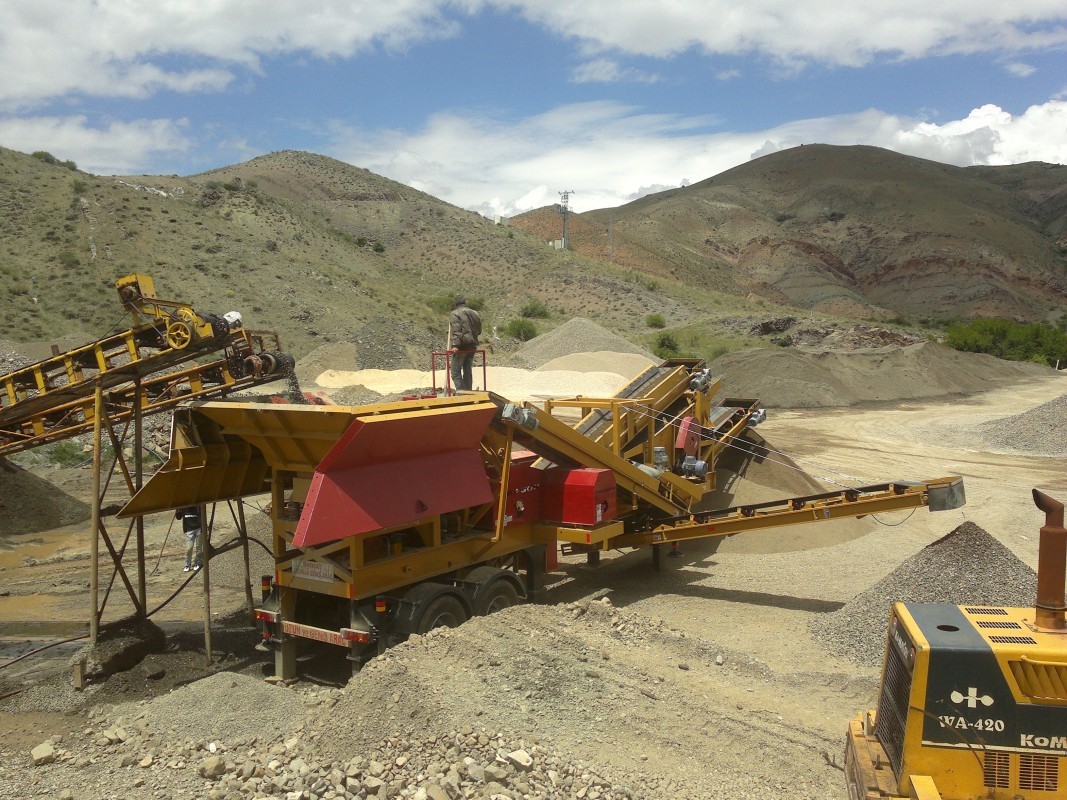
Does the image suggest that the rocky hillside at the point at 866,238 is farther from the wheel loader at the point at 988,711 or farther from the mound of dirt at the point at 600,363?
the wheel loader at the point at 988,711

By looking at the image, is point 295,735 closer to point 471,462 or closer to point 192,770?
point 192,770

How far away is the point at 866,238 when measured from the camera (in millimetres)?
95125

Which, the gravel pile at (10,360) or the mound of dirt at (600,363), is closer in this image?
the gravel pile at (10,360)

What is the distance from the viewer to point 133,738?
6.29 metres

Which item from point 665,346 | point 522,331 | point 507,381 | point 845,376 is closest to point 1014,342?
point 845,376

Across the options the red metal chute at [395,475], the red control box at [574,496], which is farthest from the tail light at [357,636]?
the red control box at [574,496]

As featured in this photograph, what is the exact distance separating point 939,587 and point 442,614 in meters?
4.95

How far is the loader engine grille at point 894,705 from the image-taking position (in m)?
4.24

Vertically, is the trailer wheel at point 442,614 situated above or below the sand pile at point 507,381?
below

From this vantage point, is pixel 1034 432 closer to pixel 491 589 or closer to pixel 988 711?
pixel 491 589

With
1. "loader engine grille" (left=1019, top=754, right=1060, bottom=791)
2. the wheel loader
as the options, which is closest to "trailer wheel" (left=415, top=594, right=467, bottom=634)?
the wheel loader

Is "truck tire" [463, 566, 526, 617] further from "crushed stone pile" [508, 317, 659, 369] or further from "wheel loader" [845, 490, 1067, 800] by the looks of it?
"crushed stone pile" [508, 317, 659, 369]

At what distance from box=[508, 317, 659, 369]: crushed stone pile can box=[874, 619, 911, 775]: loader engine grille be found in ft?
103

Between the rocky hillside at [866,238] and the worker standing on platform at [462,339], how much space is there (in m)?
73.6
